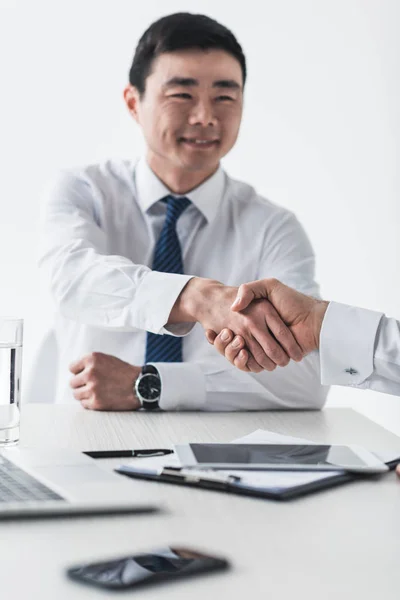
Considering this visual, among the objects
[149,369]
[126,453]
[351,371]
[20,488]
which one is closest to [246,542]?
[20,488]

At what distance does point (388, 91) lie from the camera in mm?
3305

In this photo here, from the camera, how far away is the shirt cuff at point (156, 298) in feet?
5.43

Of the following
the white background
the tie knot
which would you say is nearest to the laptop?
the tie knot

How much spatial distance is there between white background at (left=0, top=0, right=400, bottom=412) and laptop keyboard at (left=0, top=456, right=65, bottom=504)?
2610 mm

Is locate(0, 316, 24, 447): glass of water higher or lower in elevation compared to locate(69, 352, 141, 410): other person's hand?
higher

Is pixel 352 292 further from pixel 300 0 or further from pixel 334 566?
pixel 334 566

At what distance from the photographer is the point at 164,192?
2.25 m

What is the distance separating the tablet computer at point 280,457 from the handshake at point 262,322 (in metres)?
0.41

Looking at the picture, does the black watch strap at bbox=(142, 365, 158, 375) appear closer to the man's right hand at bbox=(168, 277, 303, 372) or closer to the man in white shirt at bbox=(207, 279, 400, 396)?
the man's right hand at bbox=(168, 277, 303, 372)

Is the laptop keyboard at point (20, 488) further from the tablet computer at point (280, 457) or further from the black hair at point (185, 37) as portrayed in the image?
the black hair at point (185, 37)

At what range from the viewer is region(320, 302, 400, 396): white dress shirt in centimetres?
143

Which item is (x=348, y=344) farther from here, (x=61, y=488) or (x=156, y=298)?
(x=61, y=488)

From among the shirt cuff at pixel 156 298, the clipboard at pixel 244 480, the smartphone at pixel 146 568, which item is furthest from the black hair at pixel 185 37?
the smartphone at pixel 146 568

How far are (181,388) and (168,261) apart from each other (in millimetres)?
553
